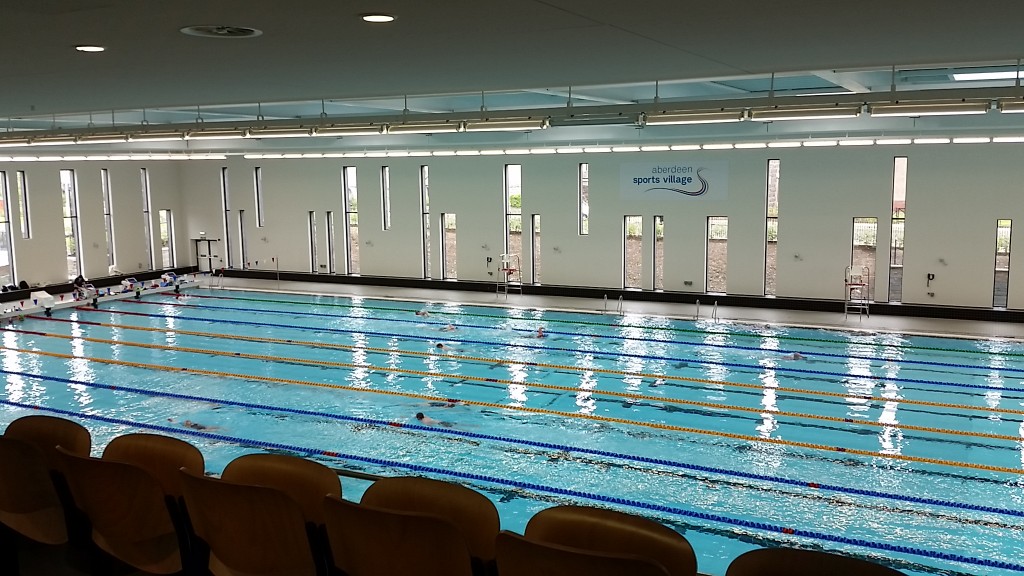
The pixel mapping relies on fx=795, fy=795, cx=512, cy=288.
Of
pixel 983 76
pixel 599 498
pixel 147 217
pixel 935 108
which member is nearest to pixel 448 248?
pixel 147 217

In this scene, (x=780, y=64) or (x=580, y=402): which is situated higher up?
(x=780, y=64)

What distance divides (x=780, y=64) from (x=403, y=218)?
1668 cm

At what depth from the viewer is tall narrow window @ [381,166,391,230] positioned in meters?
22.8

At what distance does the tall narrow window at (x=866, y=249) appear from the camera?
17.5 meters

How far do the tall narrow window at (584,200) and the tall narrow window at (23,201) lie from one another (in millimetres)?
14245

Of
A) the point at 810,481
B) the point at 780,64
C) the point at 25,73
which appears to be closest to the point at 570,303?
the point at 810,481

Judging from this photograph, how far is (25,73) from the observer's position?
6.54 metres

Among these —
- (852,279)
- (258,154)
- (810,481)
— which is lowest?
(810,481)

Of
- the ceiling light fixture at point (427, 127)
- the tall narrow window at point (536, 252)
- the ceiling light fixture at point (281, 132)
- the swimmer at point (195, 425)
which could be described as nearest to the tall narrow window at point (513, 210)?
the tall narrow window at point (536, 252)

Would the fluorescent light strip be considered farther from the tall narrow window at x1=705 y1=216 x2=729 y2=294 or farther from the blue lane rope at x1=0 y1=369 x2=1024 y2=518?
the tall narrow window at x1=705 y1=216 x2=729 y2=294

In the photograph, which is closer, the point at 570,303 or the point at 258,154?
the point at 570,303

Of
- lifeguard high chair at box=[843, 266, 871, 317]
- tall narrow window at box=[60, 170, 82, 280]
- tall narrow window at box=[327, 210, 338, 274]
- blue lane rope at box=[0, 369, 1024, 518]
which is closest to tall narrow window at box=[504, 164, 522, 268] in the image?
tall narrow window at box=[327, 210, 338, 274]

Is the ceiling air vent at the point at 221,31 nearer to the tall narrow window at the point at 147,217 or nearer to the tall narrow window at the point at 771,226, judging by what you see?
the tall narrow window at the point at 771,226

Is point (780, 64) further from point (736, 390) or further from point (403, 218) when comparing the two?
point (403, 218)
